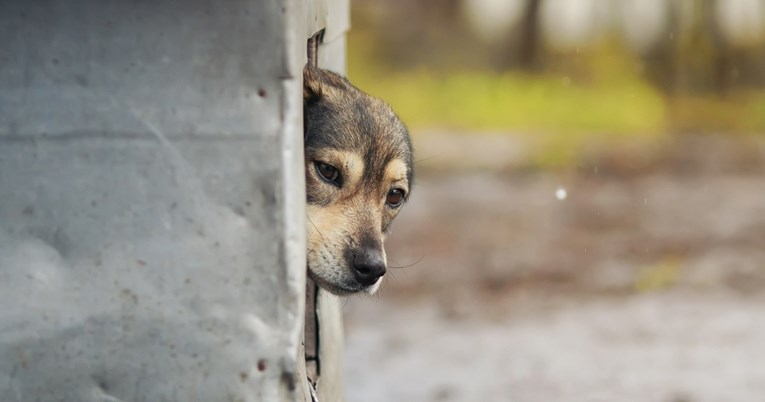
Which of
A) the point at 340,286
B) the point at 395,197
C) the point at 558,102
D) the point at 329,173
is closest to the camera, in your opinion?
the point at 340,286

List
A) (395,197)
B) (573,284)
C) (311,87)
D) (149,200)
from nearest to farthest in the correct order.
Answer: (149,200) < (311,87) < (395,197) < (573,284)

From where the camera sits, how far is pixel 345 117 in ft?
14.9

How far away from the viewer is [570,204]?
14.7m

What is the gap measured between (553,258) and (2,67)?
9.54 m

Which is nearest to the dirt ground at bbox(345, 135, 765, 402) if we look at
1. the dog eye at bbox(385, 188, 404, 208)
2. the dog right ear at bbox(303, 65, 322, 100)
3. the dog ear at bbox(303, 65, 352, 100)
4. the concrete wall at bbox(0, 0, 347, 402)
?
the dog eye at bbox(385, 188, 404, 208)

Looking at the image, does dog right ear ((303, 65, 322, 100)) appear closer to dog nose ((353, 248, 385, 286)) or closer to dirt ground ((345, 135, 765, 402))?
dog nose ((353, 248, 385, 286))

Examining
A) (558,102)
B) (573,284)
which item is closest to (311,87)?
(573,284)

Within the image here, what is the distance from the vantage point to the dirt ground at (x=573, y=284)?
27.3 ft

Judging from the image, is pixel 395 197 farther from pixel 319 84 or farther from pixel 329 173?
pixel 319 84

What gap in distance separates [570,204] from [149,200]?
1186 centimetres

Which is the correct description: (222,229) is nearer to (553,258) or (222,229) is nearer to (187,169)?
(187,169)

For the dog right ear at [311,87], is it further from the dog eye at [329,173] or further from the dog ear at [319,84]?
the dog eye at [329,173]

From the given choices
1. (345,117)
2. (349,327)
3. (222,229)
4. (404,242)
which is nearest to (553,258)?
(404,242)

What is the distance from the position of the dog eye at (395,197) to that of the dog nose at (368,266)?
50 centimetres
